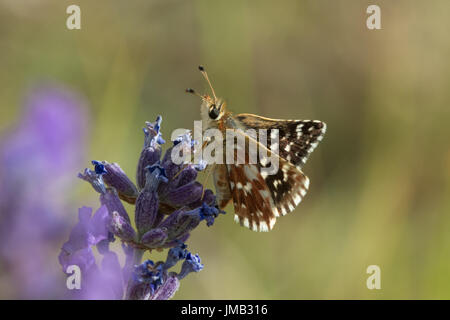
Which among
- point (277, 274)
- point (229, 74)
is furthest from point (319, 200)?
point (229, 74)

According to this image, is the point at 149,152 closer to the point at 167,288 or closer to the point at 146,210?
the point at 146,210

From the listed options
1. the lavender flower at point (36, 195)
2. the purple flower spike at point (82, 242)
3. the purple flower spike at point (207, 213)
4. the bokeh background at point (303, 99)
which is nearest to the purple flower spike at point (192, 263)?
the purple flower spike at point (207, 213)

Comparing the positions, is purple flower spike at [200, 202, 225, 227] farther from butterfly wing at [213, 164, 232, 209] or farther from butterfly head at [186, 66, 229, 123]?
butterfly head at [186, 66, 229, 123]

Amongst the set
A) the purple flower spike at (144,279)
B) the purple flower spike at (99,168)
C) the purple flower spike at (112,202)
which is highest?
the purple flower spike at (99,168)

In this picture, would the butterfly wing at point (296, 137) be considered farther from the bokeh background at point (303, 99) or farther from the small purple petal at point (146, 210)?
the bokeh background at point (303, 99)

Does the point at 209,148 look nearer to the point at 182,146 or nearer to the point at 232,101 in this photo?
the point at 182,146

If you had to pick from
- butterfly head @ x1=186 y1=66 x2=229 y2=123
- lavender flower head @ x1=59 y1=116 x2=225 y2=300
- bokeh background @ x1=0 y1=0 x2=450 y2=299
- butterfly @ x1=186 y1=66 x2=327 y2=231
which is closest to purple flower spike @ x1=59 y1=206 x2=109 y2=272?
lavender flower head @ x1=59 y1=116 x2=225 y2=300

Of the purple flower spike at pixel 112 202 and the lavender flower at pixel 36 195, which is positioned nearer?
the lavender flower at pixel 36 195

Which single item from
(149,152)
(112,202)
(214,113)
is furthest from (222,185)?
(112,202)
